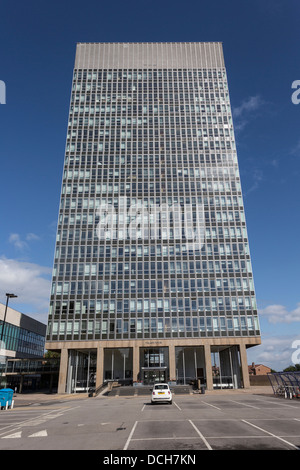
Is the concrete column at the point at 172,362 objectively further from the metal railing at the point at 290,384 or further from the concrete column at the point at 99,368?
the metal railing at the point at 290,384

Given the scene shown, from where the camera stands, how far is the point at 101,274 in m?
64.7

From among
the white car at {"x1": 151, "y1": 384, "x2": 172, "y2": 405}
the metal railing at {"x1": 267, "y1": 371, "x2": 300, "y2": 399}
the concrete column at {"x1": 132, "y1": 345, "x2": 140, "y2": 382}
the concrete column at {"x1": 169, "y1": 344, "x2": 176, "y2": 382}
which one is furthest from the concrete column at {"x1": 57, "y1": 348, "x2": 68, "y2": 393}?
the metal railing at {"x1": 267, "y1": 371, "x2": 300, "y2": 399}

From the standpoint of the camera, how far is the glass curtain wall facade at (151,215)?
61.6 meters

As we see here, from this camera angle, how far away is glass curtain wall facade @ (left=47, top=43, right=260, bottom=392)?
202 ft

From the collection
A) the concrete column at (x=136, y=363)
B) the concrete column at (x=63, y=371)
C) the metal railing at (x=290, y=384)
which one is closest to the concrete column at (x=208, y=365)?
the concrete column at (x=136, y=363)

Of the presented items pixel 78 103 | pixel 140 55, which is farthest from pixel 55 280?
pixel 140 55

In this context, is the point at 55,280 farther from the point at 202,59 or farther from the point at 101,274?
the point at 202,59

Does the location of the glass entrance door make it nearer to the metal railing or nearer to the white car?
the metal railing

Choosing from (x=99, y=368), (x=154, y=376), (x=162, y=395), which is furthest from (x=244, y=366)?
(x=162, y=395)

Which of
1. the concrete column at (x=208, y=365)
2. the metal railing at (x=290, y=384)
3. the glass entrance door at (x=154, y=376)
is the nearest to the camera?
the metal railing at (x=290, y=384)

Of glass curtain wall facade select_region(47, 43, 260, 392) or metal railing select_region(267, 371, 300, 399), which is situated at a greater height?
glass curtain wall facade select_region(47, 43, 260, 392)

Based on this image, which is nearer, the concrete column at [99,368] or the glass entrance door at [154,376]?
the concrete column at [99,368]

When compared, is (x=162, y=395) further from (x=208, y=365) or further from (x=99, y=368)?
(x=208, y=365)
